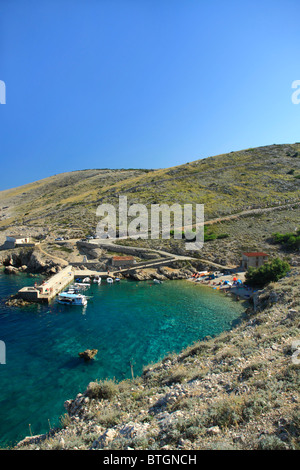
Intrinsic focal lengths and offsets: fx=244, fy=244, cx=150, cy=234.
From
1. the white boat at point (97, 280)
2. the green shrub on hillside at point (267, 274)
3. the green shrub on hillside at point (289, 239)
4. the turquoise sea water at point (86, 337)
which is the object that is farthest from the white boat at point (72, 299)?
the green shrub on hillside at point (289, 239)

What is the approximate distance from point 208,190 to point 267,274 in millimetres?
44443

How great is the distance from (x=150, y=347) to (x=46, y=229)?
46590 mm

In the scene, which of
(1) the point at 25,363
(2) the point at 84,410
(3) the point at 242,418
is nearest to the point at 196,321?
(1) the point at 25,363

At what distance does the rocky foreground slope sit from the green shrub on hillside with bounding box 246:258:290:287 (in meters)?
18.4

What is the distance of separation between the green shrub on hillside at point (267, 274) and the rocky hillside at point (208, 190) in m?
26.0

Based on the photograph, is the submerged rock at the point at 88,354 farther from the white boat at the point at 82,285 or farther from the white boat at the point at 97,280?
the white boat at the point at 97,280

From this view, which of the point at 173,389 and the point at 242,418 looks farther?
the point at 173,389

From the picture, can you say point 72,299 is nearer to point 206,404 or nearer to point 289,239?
point 206,404

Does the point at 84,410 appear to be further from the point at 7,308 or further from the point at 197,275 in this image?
the point at 197,275

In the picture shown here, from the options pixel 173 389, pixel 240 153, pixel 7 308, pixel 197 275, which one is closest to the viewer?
pixel 173 389

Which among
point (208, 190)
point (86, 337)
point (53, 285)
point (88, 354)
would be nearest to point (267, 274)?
point (86, 337)

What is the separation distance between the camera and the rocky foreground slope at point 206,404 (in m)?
4.97

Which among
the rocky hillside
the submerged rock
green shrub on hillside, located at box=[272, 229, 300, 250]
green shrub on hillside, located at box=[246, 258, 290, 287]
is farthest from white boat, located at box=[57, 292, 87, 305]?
green shrub on hillside, located at box=[272, 229, 300, 250]

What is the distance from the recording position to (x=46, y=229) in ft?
185
